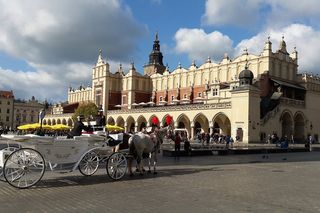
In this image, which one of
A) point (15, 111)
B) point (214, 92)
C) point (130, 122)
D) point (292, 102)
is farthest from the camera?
point (15, 111)

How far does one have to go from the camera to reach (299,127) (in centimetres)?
5681

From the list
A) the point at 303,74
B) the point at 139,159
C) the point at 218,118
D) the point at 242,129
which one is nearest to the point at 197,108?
the point at 218,118

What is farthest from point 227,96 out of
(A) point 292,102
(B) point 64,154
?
(B) point 64,154

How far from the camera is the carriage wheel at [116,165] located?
11.4 meters

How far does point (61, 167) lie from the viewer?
1092cm

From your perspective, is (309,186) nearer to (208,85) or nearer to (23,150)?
(23,150)

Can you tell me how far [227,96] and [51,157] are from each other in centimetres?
4739

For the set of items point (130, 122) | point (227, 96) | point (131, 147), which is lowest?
point (131, 147)

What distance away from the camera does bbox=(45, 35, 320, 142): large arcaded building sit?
47.4m

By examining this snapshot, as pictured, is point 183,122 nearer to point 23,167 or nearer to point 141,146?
point 141,146

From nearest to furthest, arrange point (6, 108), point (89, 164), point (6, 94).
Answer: point (89, 164)
point (6, 108)
point (6, 94)

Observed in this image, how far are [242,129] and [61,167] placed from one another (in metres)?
37.2

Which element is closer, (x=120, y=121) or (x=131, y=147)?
(x=131, y=147)

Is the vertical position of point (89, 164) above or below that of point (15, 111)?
below
